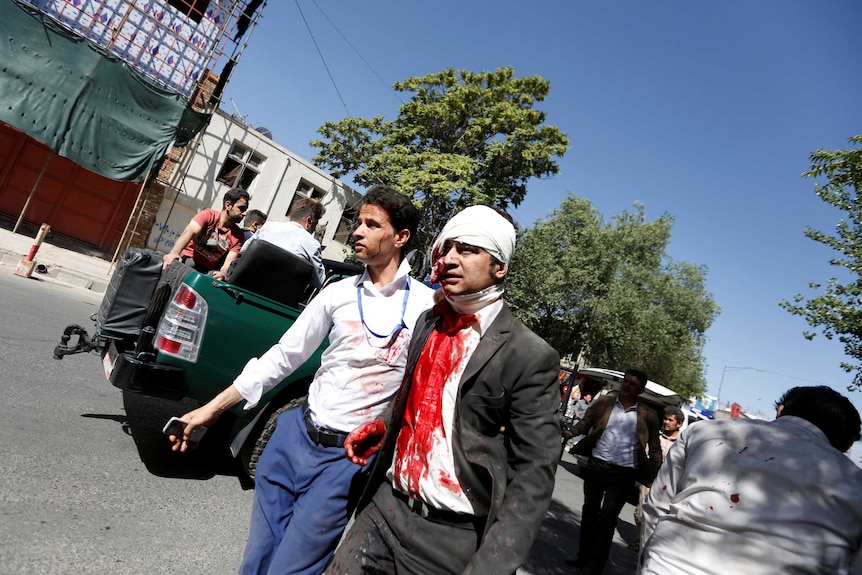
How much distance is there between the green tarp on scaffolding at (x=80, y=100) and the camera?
13.5m

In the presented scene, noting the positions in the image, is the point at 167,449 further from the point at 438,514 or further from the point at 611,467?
the point at 611,467

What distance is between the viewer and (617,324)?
26.5 meters

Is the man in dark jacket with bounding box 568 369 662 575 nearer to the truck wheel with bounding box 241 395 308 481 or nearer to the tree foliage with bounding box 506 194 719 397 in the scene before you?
the truck wheel with bounding box 241 395 308 481

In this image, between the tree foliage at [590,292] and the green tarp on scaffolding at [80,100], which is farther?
the tree foliage at [590,292]

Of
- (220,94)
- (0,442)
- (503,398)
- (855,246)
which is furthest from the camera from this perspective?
(220,94)

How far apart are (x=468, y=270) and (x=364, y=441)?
787mm

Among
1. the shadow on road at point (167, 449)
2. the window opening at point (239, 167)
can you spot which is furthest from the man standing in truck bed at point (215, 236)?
the window opening at point (239, 167)

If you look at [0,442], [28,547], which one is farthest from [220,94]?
[28,547]

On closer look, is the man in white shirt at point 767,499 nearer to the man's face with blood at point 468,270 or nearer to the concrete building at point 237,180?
the man's face with blood at point 468,270

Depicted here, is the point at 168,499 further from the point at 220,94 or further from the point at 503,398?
the point at 220,94

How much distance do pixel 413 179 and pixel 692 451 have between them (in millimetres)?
18983

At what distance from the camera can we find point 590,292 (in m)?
26.8

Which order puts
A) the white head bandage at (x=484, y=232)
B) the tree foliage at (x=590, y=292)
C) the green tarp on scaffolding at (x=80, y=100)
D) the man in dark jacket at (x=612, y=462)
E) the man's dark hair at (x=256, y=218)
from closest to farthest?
1. the white head bandage at (x=484, y=232)
2. the man in dark jacket at (x=612, y=462)
3. the man's dark hair at (x=256, y=218)
4. the green tarp on scaffolding at (x=80, y=100)
5. the tree foliage at (x=590, y=292)

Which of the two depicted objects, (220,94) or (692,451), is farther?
(220,94)
